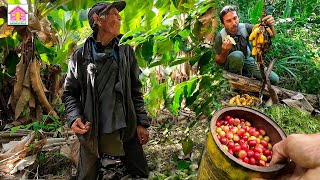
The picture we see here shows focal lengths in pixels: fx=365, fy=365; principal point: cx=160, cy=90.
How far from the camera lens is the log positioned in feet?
7.52

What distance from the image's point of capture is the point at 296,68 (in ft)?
7.28

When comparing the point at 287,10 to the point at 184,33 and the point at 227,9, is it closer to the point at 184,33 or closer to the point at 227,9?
the point at 227,9

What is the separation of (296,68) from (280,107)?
0.27 meters

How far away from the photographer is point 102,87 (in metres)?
2.28

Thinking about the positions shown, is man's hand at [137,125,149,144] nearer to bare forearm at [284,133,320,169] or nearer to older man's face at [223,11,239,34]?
older man's face at [223,11,239,34]

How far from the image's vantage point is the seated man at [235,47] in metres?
2.25

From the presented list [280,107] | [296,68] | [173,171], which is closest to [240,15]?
[296,68]

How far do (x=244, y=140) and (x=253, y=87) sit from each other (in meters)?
0.75

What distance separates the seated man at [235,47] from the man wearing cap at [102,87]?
0.58 metres

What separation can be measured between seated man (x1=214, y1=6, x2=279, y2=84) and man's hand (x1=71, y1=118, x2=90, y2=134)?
0.93 metres

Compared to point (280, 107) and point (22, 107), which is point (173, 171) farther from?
point (22, 107)

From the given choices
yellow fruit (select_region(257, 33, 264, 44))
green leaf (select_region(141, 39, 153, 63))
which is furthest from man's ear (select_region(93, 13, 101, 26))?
yellow fruit (select_region(257, 33, 264, 44))

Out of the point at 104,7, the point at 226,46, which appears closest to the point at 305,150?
the point at 226,46

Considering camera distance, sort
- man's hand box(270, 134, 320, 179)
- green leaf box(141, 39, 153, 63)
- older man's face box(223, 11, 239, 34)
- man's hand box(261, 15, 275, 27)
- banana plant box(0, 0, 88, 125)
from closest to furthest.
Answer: man's hand box(270, 134, 320, 179), man's hand box(261, 15, 275, 27), older man's face box(223, 11, 239, 34), green leaf box(141, 39, 153, 63), banana plant box(0, 0, 88, 125)
